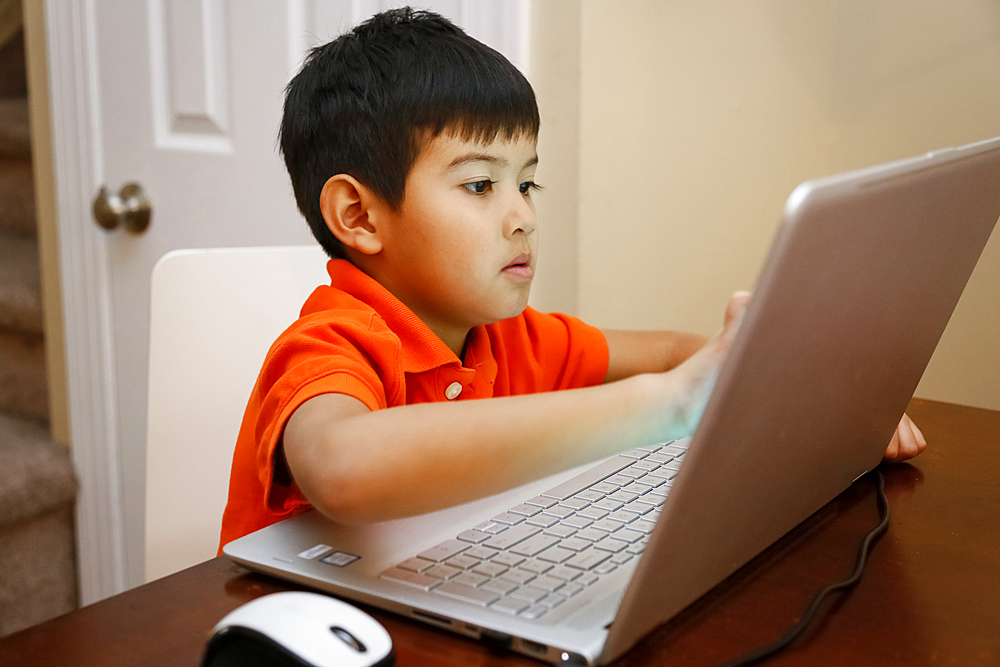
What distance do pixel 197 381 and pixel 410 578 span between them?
449 mm

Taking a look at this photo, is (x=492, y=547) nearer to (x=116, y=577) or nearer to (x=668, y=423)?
(x=668, y=423)

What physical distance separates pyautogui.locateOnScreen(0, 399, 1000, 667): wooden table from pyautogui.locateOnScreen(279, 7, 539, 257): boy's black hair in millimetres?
381

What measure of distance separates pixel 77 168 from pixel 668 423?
142cm

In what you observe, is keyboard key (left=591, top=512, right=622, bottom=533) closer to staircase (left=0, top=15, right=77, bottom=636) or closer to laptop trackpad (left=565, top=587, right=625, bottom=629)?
laptop trackpad (left=565, top=587, right=625, bottom=629)

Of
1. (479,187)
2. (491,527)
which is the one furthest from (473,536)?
(479,187)

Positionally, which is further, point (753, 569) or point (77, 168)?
point (77, 168)

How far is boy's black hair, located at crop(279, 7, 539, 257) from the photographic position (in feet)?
2.55

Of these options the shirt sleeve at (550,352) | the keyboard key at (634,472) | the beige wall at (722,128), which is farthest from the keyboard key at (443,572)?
the beige wall at (722,128)

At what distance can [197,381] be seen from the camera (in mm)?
865

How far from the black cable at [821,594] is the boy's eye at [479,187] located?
391 millimetres

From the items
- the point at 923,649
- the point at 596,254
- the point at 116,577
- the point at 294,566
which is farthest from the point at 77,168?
the point at 923,649

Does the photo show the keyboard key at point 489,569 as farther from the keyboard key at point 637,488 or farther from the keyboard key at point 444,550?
the keyboard key at point 637,488

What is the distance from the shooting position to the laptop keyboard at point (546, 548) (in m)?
0.48

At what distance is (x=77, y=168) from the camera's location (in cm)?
159
